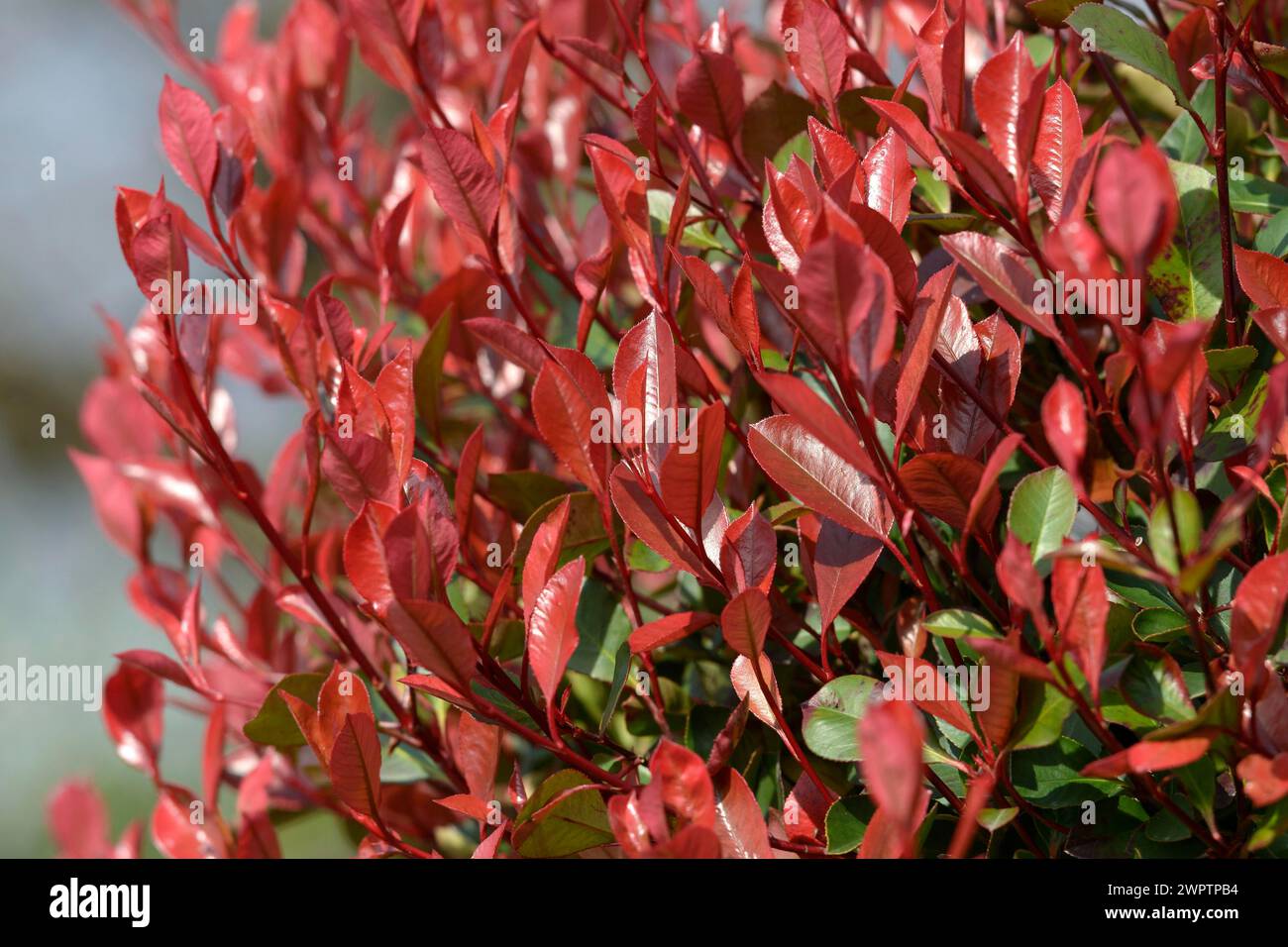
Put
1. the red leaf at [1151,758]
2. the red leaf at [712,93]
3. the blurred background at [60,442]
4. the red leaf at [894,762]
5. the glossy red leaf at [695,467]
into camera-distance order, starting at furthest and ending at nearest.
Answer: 1. the blurred background at [60,442]
2. the red leaf at [712,93]
3. the glossy red leaf at [695,467]
4. the red leaf at [1151,758]
5. the red leaf at [894,762]

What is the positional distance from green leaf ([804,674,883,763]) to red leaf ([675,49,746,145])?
→ 475mm

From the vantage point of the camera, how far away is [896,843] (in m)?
0.58

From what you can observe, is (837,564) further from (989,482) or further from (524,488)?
(524,488)

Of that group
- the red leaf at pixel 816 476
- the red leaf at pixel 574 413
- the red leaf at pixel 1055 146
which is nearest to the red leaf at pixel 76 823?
the red leaf at pixel 574 413

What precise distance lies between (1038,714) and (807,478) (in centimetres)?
19

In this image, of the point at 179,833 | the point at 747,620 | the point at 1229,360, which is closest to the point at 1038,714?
the point at 747,620

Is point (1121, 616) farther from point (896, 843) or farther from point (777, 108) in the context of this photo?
point (777, 108)

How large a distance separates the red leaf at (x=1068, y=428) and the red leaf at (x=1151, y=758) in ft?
0.48

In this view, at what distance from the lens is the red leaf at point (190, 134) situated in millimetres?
933

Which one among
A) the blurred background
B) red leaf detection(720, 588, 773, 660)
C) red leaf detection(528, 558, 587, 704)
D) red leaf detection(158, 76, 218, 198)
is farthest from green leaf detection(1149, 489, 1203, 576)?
the blurred background

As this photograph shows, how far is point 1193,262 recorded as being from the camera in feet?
2.69

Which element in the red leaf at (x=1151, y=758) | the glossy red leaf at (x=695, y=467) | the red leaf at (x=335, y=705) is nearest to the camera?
the red leaf at (x=1151, y=758)

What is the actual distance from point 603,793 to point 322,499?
682 mm

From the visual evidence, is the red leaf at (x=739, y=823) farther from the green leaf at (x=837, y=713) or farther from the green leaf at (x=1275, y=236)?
the green leaf at (x=1275, y=236)
